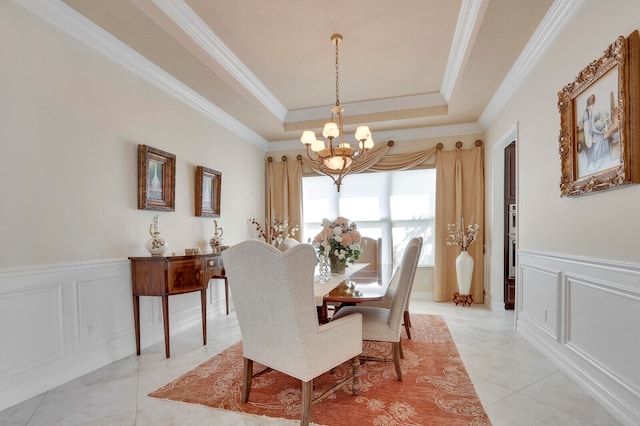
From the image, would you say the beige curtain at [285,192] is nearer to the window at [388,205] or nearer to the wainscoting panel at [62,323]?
the window at [388,205]

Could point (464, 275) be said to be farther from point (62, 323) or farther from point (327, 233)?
point (62, 323)

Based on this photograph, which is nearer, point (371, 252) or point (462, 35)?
point (462, 35)

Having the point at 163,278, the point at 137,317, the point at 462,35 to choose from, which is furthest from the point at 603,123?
the point at 137,317

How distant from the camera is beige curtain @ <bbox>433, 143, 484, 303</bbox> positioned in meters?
4.65

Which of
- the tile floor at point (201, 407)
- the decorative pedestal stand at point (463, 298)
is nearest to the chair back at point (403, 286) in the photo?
the tile floor at point (201, 407)

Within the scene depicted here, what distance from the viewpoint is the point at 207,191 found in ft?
12.8

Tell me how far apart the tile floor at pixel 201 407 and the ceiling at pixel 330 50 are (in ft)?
8.56

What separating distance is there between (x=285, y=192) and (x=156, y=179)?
8.11ft

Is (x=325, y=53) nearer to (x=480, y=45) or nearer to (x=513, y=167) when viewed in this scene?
(x=480, y=45)

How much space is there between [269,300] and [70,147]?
1972mm

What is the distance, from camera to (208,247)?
3951 millimetres

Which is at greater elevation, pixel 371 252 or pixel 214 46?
pixel 214 46

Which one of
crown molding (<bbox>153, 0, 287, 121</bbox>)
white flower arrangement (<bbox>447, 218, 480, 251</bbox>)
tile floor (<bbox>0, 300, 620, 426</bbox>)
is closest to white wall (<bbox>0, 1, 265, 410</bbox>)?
tile floor (<bbox>0, 300, 620, 426</bbox>)

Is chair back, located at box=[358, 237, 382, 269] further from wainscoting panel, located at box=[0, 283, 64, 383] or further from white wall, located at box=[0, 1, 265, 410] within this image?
wainscoting panel, located at box=[0, 283, 64, 383]
